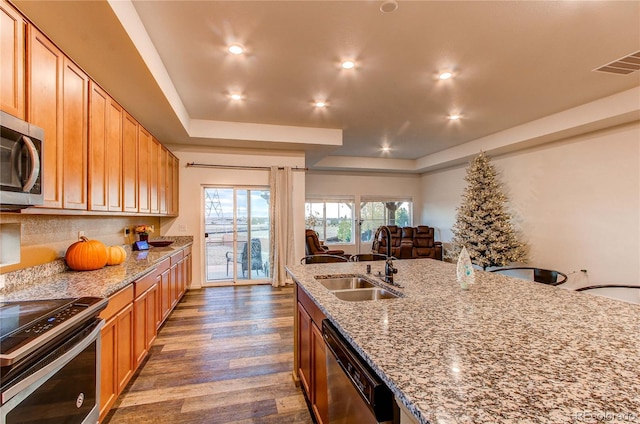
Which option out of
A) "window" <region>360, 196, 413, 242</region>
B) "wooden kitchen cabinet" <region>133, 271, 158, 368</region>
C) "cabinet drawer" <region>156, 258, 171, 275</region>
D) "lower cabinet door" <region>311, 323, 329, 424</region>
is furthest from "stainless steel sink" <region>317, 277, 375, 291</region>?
"window" <region>360, 196, 413, 242</region>

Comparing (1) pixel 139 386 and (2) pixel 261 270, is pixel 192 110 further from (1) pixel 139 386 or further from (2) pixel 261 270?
(1) pixel 139 386

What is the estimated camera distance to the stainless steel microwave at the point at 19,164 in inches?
50.2

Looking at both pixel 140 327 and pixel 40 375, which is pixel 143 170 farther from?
pixel 40 375

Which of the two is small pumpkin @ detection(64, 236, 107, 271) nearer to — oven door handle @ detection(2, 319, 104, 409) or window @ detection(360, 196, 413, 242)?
oven door handle @ detection(2, 319, 104, 409)

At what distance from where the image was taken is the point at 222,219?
546 cm

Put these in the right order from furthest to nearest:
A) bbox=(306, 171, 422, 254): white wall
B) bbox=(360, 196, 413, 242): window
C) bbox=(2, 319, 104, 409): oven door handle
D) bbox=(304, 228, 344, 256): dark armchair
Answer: bbox=(360, 196, 413, 242): window < bbox=(306, 171, 422, 254): white wall < bbox=(304, 228, 344, 256): dark armchair < bbox=(2, 319, 104, 409): oven door handle

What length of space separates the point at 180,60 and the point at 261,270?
3.85 metres

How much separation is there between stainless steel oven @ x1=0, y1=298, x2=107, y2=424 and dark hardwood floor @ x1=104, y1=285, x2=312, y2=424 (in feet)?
2.03

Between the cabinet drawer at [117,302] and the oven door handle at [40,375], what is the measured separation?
0.32 metres

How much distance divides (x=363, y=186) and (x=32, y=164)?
24.5ft

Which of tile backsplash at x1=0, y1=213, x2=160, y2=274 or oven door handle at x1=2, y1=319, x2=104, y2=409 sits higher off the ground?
tile backsplash at x1=0, y1=213, x2=160, y2=274

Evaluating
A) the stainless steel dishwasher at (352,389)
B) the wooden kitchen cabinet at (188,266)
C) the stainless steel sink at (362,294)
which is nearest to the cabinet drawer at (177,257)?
the wooden kitchen cabinet at (188,266)

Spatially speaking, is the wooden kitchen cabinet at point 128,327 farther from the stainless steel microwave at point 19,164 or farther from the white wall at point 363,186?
the white wall at point 363,186

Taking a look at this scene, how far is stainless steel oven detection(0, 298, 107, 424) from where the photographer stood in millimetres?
1034
